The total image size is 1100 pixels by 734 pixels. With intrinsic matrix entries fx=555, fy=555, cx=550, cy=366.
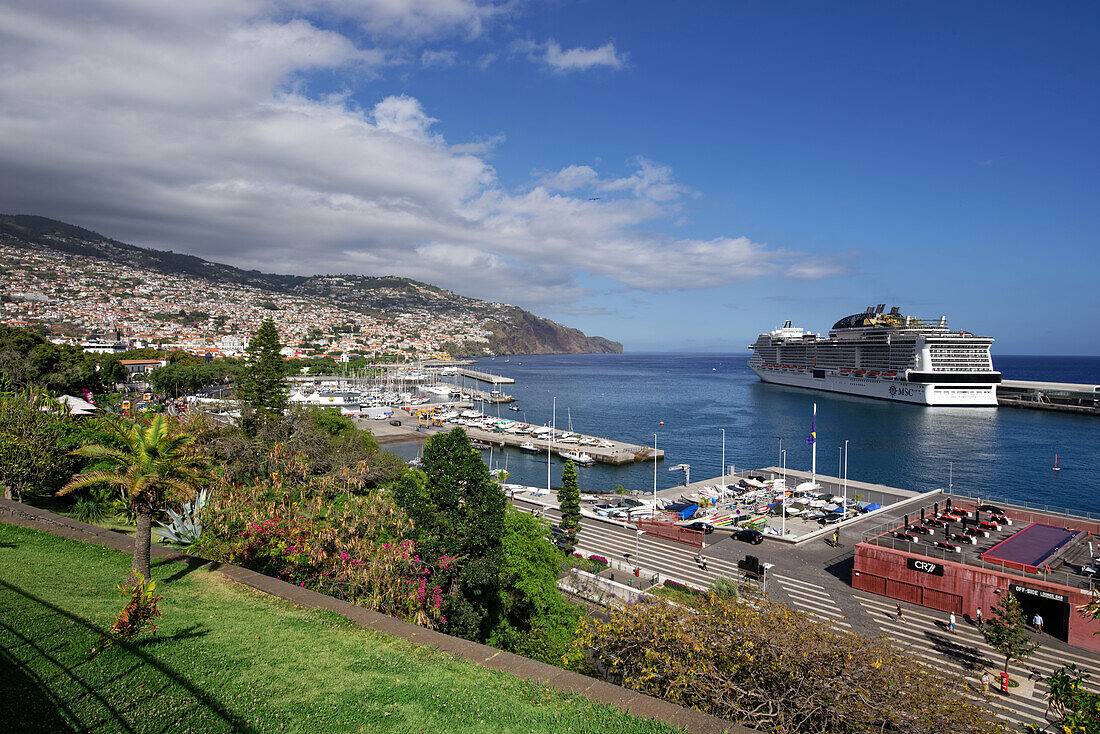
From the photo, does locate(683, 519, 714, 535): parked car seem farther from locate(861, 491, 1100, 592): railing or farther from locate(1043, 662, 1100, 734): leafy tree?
locate(1043, 662, 1100, 734): leafy tree

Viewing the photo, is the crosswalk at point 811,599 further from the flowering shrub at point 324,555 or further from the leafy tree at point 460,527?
A: the flowering shrub at point 324,555

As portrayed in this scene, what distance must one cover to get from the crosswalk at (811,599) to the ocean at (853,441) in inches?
581

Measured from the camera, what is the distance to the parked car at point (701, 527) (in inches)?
749

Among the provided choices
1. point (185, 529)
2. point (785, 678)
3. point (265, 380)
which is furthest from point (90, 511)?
point (265, 380)

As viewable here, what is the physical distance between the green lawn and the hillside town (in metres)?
76.7

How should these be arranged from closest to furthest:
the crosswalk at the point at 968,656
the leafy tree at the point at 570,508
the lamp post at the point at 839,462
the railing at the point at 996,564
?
the crosswalk at the point at 968,656
the railing at the point at 996,564
the leafy tree at the point at 570,508
the lamp post at the point at 839,462

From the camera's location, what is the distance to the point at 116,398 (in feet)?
115

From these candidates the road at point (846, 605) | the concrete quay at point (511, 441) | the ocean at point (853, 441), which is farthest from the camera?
the concrete quay at point (511, 441)

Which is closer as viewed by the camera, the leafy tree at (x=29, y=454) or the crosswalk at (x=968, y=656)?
the crosswalk at (x=968, y=656)

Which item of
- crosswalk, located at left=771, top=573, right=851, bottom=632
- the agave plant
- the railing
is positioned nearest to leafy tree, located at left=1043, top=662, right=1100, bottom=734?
crosswalk, located at left=771, top=573, right=851, bottom=632

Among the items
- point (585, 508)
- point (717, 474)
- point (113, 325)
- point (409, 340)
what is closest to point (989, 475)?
point (717, 474)

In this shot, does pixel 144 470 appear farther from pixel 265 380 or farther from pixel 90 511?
pixel 265 380

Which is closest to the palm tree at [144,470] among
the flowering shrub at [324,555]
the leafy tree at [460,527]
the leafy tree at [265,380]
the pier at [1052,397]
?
the flowering shrub at [324,555]

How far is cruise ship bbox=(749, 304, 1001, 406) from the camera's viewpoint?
54062 millimetres
